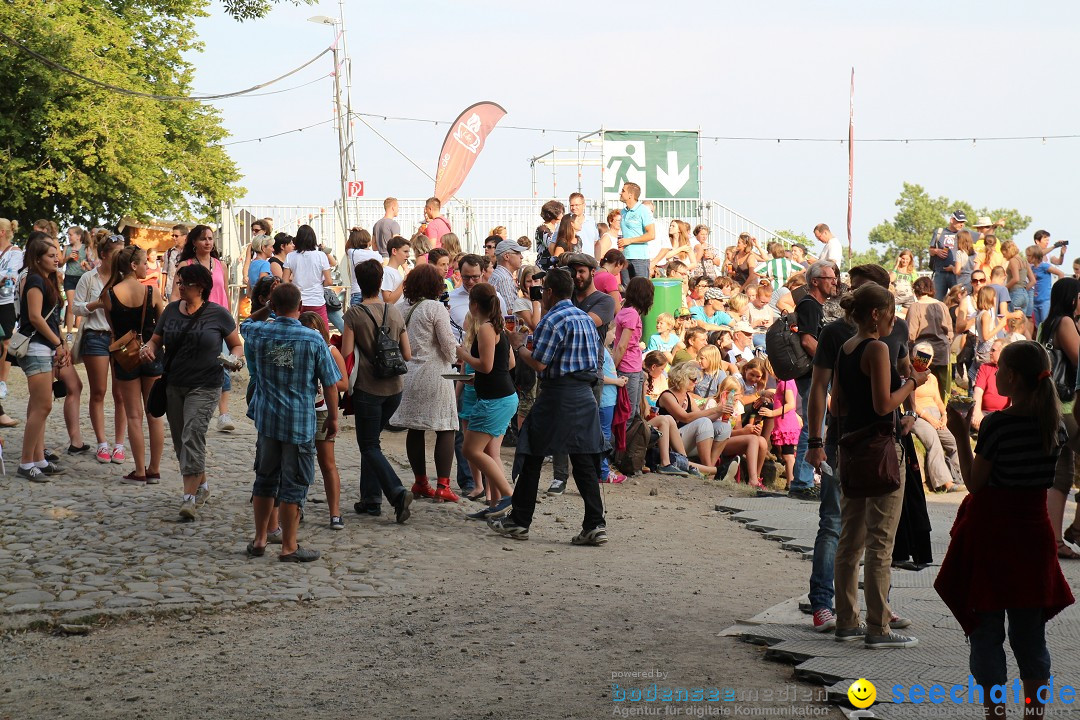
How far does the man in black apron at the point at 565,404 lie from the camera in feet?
29.1

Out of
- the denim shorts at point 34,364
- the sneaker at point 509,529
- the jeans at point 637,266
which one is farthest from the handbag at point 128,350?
the jeans at point 637,266

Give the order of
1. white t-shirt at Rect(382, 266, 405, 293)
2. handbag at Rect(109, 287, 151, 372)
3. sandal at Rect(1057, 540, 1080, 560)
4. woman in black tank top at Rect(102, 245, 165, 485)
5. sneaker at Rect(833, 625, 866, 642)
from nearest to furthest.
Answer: sneaker at Rect(833, 625, 866, 642), sandal at Rect(1057, 540, 1080, 560), handbag at Rect(109, 287, 151, 372), woman in black tank top at Rect(102, 245, 165, 485), white t-shirt at Rect(382, 266, 405, 293)

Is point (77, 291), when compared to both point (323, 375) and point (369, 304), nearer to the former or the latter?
point (369, 304)

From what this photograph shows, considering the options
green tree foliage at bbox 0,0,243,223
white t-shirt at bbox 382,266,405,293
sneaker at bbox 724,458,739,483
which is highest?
green tree foliage at bbox 0,0,243,223

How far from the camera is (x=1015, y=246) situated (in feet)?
63.9

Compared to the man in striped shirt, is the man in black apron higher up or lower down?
lower down

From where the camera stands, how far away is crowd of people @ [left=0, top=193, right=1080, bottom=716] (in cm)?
588

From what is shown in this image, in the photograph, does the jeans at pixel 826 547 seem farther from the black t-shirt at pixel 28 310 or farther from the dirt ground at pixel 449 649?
the black t-shirt at pixel 28 310

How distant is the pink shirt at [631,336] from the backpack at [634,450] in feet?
2.20

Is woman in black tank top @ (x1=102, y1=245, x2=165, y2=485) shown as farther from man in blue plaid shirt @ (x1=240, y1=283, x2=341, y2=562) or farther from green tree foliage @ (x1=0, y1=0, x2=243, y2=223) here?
green tree foliage @ (x1=0, y1=0, x2=243, y2=223)

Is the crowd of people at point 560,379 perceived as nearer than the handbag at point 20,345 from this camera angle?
Yes

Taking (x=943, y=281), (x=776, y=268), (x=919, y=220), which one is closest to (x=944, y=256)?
(x=943, y=281)

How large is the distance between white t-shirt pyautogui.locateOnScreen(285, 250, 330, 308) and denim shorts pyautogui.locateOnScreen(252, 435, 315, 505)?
17.0ft

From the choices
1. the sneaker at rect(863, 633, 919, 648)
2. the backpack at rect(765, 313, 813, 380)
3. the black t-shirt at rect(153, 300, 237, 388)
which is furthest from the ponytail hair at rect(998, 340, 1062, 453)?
the black t-shirt at rect(153, 300, 237, 388)
